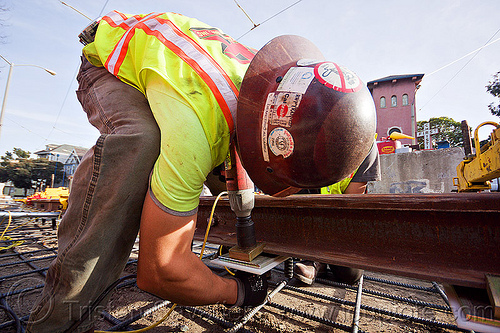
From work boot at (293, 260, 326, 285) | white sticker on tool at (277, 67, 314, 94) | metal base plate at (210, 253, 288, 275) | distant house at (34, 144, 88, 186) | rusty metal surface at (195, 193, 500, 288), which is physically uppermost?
distant house at (34, 144, 88, 186)

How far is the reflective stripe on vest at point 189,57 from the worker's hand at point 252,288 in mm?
997

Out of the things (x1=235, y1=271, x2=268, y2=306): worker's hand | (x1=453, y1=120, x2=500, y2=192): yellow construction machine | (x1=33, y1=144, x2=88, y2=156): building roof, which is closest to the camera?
(x1=235, y1=271, x2=268, y2=306): worker's hand

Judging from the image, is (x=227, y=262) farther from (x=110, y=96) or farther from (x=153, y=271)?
(x=110, y=96)

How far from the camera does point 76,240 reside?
4.21ft

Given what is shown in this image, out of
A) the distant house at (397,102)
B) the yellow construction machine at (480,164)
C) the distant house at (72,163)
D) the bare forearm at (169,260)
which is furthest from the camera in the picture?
the distant house at (72,163)

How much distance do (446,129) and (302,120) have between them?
4621 cm

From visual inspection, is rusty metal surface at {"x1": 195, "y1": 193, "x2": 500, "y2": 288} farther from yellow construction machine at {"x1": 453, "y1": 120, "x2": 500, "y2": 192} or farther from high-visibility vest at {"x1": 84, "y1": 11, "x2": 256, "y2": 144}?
yellow construction machine at {"x1": 453, "y1": 120, "x2": 500, "y2": 192}

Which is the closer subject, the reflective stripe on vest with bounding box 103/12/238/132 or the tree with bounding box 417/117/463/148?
the reflective stripe on vest with bounding box 103/12/238/132

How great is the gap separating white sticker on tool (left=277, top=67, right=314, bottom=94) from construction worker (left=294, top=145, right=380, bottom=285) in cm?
189

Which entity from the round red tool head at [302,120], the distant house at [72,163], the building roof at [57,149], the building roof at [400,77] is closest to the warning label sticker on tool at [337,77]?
the round red tool head at [302,120]

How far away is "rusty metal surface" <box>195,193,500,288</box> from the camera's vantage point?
1.22m

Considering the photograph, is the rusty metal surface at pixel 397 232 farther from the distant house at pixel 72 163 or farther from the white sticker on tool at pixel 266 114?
the distant house at pixel 72 163

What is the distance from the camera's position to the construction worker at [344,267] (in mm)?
2480

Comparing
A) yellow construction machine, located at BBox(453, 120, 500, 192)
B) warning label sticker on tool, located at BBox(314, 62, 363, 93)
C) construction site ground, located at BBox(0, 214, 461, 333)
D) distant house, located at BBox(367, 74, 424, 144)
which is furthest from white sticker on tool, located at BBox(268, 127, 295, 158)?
distant house, located at BBox(367, 74, 424, 144)
